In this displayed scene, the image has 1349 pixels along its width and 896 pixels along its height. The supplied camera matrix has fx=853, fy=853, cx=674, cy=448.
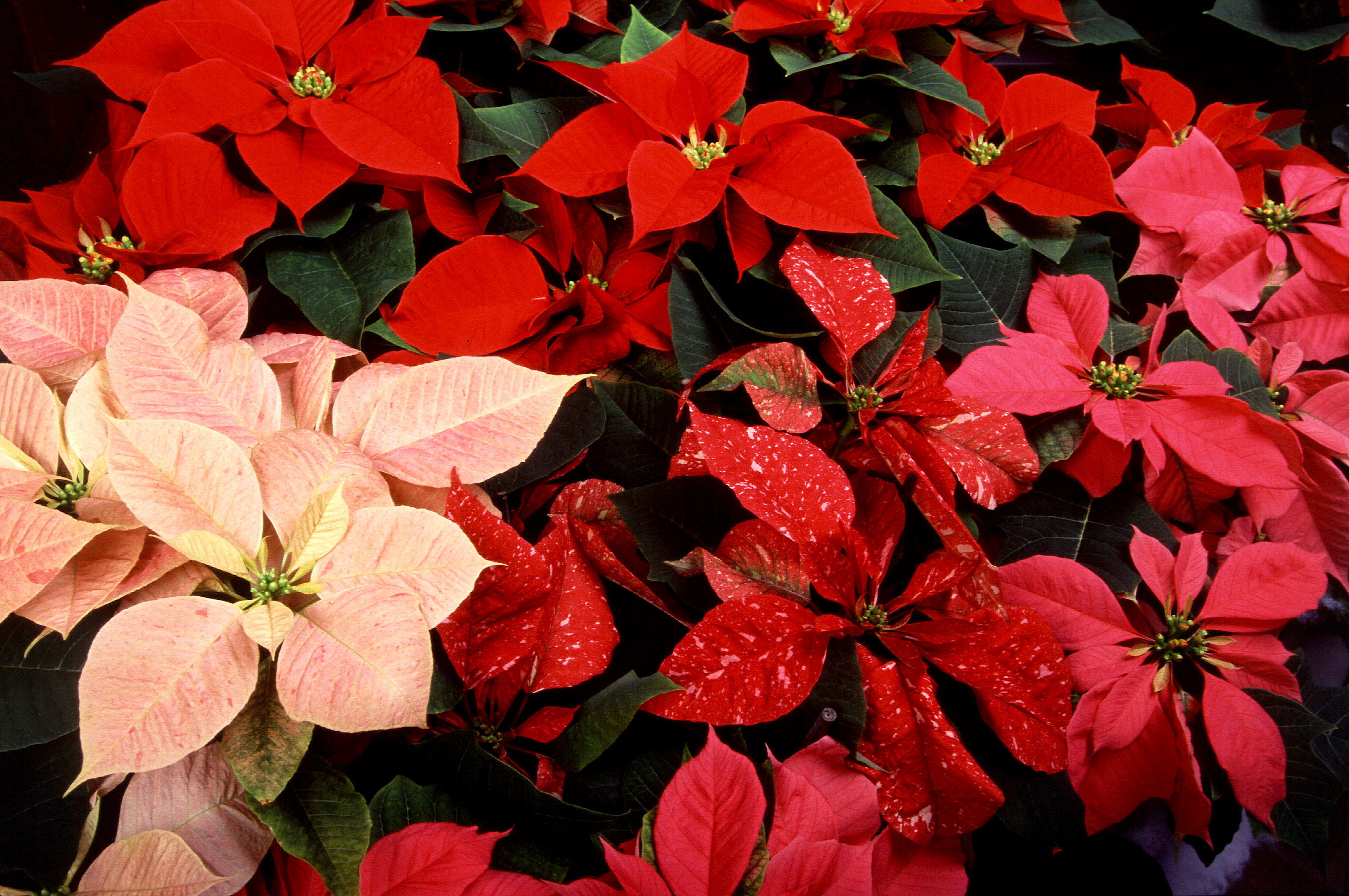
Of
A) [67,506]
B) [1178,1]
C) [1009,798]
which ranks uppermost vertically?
[1178,1]

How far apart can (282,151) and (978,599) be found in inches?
18.2

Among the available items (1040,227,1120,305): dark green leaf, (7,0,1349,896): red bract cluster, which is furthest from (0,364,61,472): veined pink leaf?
(1040,227,1120,305): dark green leaf

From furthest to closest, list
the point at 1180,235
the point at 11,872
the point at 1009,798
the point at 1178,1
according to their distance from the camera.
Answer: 1. the point at 1178,1
2. the point at 1180,235
3. the point at 1009,798
4. the point at 11,872

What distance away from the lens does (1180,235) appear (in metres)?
0.60

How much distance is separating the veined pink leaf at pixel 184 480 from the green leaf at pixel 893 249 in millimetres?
354

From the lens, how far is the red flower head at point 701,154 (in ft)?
1.58

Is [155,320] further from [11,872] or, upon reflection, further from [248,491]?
[11,872]

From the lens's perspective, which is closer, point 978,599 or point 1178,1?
point 978,599

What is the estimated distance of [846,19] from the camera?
22.8 inches

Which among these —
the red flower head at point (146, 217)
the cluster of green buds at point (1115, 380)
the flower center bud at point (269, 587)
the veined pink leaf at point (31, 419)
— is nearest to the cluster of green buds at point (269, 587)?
the flower center bud at point (269, 587)

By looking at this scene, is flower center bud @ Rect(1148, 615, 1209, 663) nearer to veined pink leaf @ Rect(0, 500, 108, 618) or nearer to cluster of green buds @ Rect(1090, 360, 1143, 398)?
cluster of green buds @ Rect(1090, 360, 1143, 398)

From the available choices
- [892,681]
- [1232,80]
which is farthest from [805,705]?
[1232,80]

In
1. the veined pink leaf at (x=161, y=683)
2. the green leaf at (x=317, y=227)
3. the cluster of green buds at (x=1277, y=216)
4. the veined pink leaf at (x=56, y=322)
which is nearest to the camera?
the veined pink leaf at (x=161, y=683)

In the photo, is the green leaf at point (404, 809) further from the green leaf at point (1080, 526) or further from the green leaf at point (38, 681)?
the green leaf at point (1080, 526)
